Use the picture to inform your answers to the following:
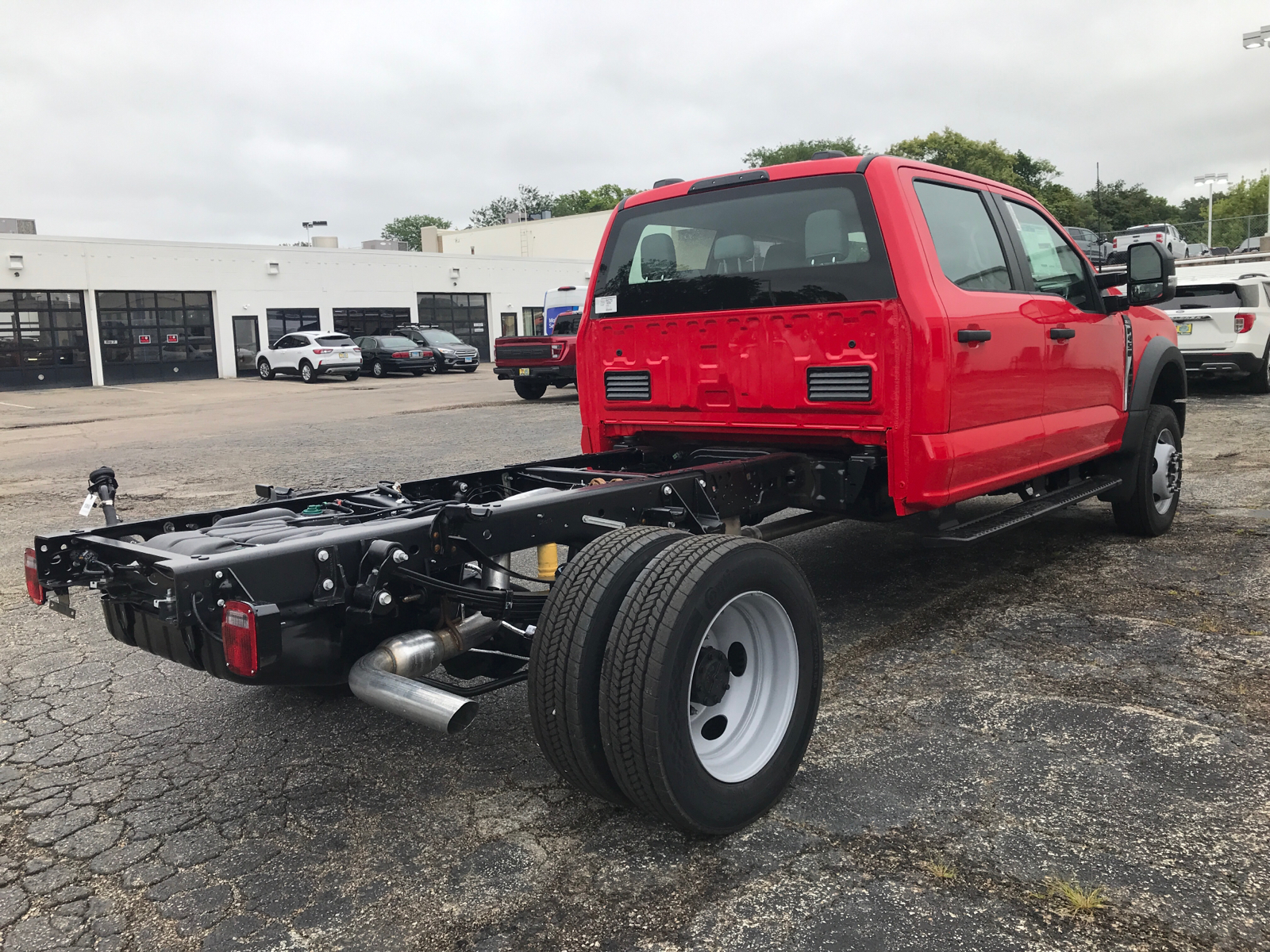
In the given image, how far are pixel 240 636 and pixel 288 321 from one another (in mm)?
36668

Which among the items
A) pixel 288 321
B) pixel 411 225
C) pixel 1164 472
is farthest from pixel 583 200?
pixel 1164 472

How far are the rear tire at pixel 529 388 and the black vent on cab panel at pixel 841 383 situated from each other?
16.0 m

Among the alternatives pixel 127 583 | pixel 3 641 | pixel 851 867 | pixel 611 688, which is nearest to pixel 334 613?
pixel 127 583

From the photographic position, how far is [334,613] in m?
3.09

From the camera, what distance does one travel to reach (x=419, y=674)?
3.17 meters

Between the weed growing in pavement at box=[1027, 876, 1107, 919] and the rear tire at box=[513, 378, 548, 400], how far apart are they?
59.4 ft

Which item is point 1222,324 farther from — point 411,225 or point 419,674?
point 411,225

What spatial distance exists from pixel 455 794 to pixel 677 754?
0.94 meters

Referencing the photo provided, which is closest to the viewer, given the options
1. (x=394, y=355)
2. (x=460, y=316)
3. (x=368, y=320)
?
(x=394, y=355)

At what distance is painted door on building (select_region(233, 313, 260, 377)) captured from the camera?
35250mm

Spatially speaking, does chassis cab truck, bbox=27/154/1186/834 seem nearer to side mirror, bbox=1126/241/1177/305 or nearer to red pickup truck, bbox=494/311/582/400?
side mirror, bbox=1126/241/1177/305

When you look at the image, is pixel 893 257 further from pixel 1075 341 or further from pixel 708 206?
pixel 1075 341

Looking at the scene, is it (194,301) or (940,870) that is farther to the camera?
(194,301)

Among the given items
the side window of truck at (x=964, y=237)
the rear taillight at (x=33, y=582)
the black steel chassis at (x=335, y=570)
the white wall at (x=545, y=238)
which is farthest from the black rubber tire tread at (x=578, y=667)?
the white wall at (x=545, y=238)
